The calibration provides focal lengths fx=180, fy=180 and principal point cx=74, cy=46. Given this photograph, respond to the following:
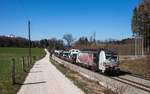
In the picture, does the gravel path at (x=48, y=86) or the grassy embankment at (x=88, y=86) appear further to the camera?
the grassy embankment at (x=88, y=86)

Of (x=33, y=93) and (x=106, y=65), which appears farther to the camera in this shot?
(x=106, y=65)

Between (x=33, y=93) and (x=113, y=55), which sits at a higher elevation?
(x=113, y=55)

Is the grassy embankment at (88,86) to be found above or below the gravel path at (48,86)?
below

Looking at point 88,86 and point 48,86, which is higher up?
point 48,86

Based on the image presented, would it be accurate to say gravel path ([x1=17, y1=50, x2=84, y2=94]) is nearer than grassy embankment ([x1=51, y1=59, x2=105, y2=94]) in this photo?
Yes

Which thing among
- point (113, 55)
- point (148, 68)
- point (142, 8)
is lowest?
point (148, 68)

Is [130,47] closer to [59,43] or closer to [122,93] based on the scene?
[122,93]

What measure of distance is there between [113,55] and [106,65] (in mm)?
1545

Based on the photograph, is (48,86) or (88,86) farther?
(88,86)

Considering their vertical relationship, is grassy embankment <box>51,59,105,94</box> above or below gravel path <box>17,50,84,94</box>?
below

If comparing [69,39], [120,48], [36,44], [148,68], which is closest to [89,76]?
[148,68]

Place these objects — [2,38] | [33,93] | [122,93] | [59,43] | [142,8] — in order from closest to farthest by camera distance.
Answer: [122,93] < [33,93] < [142,8] < [2,38] < [59,43]

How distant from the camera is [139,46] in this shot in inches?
2000

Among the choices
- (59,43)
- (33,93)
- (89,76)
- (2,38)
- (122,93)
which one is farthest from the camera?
(59,43)
